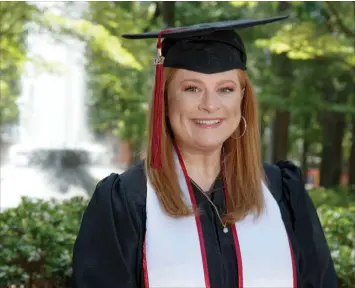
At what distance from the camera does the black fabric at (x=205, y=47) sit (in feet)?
6.68

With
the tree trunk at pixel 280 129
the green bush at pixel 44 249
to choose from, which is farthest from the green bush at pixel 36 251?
the tree trunk at pixel 280 129

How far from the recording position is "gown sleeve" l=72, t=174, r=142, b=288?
1.92 m

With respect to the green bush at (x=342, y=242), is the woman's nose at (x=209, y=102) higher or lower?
higher

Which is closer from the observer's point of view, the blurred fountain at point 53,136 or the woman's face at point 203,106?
the woman's face at point 203,106

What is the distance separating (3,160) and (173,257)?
32.8ft

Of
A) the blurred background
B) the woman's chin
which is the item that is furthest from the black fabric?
the blurred background

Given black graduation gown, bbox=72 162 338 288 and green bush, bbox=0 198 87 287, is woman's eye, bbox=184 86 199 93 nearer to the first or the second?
black graduation gown, bbox=72 162 338 288

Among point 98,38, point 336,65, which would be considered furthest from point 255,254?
point 336,65

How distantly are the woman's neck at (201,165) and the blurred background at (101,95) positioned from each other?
324mm

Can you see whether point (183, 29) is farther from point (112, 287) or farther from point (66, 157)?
point (66, 157)

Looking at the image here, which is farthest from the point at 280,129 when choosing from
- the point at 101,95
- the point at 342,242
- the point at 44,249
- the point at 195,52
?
the point at 195,52

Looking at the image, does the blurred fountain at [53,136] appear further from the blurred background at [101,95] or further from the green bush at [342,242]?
the green bush at [342,242]

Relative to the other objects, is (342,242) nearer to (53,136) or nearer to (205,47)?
(205,47)

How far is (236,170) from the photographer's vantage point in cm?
219
